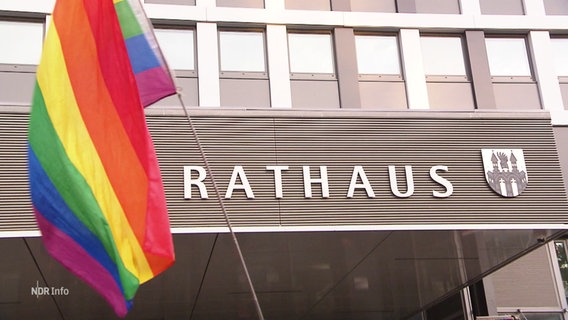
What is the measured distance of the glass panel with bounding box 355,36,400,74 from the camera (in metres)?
15.6

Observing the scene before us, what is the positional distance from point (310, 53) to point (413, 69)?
1.85 meters

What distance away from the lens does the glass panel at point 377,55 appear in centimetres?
1565

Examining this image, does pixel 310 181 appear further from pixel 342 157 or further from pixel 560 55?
pixel 560 55

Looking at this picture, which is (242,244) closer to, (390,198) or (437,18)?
(390,198)

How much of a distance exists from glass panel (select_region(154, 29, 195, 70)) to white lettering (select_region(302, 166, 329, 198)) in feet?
11.2

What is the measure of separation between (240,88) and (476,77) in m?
4.31

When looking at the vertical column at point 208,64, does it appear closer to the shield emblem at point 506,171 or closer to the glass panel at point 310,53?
the glass panel at point 310,53

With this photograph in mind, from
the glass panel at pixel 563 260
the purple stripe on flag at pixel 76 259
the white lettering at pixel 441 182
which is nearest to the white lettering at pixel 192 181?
the white lettering at pixel 441 182

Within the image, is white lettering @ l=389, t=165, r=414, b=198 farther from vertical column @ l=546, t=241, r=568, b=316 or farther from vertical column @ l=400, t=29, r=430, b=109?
vertical column @ l=546, t=241, r=568, b=316

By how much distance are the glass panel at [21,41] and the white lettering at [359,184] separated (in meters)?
5.75

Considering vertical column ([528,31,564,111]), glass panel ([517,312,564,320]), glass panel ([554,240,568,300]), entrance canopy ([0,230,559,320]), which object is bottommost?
glass panel ([517,312,564,320])

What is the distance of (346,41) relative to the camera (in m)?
15.6

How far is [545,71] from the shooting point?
16.0 metres

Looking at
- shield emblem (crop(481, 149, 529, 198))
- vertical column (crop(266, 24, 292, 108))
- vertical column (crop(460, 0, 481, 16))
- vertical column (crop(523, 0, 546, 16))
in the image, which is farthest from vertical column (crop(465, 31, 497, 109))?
vertical column (crop(266, 24, 292, 108))
